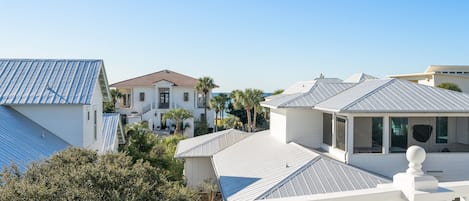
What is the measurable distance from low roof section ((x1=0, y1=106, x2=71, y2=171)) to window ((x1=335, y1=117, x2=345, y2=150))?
1008 cm

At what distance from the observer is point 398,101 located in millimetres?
13711

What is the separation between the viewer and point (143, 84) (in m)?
50.4

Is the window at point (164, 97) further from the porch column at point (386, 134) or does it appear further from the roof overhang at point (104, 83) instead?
the porch column at point (386, 134)

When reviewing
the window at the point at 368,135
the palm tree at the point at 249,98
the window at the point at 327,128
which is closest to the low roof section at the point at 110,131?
the window at the point at 327,128

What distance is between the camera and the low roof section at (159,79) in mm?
50737

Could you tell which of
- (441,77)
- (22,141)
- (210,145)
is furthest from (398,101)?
(441,77)

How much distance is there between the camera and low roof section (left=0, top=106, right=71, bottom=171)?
9789mm

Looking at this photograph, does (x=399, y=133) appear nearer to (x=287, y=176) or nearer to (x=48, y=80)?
(x=287, y=176)

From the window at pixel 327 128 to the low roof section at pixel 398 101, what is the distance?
3.15 ft

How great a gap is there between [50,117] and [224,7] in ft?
35.5

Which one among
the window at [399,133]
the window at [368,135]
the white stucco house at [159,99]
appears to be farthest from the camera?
the white stucco house at [159,99]

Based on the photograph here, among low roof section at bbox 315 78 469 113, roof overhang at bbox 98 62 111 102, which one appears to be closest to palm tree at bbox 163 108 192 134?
roof overhang at bbox 98 62 111 102

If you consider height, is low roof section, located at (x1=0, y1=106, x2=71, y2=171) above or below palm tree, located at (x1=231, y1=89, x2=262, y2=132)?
below

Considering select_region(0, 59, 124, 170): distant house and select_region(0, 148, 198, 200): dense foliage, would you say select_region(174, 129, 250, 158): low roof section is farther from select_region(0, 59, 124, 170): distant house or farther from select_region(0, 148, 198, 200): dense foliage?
select_region(0, 148, 198, 200): dense foliage
